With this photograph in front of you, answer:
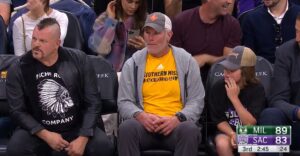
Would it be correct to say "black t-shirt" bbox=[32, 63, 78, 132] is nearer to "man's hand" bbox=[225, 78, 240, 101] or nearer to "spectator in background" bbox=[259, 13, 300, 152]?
"man's hand" bbox=[225, 78, 240, 101]

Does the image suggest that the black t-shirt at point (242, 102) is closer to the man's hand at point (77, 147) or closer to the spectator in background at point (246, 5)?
the man's hand at point (77, 147)

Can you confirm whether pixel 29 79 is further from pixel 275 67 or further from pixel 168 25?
pixel 275 67

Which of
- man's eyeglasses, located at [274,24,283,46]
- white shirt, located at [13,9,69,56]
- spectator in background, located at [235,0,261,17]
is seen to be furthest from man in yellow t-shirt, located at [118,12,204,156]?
spectator in background, located at [235,0,261,17]

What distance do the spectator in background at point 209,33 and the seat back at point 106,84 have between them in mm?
921

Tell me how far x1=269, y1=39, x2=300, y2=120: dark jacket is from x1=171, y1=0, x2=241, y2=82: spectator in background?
2.62ft

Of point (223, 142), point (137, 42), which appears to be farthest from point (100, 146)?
point (137, 42)

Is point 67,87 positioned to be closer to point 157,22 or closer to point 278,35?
point 157,22

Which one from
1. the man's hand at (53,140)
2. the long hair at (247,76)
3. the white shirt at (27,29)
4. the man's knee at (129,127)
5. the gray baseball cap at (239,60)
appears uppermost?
the white shirt at (27,29)

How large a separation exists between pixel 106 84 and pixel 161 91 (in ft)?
1.93

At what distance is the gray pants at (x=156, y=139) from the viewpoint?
5837 mm

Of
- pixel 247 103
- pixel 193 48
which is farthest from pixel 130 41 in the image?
pixel 247 103

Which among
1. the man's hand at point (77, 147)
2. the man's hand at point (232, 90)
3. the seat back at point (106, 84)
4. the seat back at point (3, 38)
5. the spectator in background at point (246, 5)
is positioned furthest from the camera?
the spectator in background at point (246, 5)

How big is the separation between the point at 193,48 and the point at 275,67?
1.03 metres

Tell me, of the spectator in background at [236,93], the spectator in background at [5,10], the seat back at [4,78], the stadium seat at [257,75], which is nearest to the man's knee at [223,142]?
the spectator in background at [236,93]
